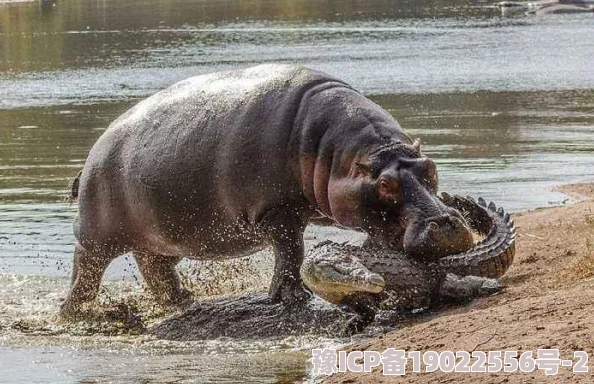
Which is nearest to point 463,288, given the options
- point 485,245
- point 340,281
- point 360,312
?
point 485,245

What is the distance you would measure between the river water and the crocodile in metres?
0.39

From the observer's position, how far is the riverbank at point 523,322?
5648mm

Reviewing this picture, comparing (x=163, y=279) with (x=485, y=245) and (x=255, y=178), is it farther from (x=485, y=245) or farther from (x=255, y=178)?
(x=485, y=245)

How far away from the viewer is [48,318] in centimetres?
931

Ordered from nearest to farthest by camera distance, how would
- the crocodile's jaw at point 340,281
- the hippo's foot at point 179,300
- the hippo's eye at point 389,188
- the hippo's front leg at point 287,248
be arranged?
the crocodile's jaw at point 340,281 → the hippo's eye at point 389,188 → the hippo's front leg at point 287,248 → the hippo's foot at point 179,300

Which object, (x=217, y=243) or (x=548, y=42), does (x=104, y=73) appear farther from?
(x=217, y=243)

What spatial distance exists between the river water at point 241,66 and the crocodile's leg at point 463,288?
2.59 ft

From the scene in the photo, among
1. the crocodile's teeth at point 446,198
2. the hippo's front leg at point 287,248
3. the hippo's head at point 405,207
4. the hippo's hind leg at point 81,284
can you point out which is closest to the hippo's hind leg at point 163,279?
the hippo's hind leg at point 81,284

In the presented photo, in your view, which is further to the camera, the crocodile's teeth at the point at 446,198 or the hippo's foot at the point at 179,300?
the hippo's foot at the point at 179,300

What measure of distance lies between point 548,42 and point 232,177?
114 feet

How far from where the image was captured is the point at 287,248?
795 centimetres

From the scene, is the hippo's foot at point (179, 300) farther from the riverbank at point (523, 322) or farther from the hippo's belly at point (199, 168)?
the riverbank at point (523, 322)

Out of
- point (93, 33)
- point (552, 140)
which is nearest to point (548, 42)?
point (93, 33)

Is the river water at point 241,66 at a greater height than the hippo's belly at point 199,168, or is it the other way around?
the hippo's belly at point 199,168
